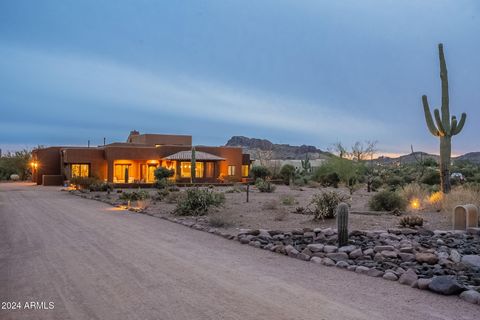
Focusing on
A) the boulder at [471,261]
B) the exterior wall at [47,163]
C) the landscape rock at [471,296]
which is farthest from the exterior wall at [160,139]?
the landscape rock at [471,296]

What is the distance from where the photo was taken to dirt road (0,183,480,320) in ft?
18.8

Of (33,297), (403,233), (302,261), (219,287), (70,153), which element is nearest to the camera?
(33,297)

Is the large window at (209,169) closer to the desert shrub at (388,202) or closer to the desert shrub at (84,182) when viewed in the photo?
the desert shrub at (84,182)

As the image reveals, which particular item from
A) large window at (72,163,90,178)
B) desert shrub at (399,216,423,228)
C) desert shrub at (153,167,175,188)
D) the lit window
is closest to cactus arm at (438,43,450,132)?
desert shrub at (399,216,423,228)

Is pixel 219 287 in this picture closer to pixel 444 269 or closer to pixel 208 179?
pixel 444 269

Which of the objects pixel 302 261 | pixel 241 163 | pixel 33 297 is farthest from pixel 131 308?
pixel 241 163

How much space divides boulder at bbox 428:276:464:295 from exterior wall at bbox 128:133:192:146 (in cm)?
4267

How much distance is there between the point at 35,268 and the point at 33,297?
1.88 metres

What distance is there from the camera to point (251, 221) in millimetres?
14797

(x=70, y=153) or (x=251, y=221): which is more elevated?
(x=70, y=153)

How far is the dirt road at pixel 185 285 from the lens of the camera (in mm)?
5727

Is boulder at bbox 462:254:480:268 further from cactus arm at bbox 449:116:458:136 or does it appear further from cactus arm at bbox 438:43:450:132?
cactus arm at bbox 449:116:458:136

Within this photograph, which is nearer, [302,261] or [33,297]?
[33,297]

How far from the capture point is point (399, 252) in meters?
9.16
